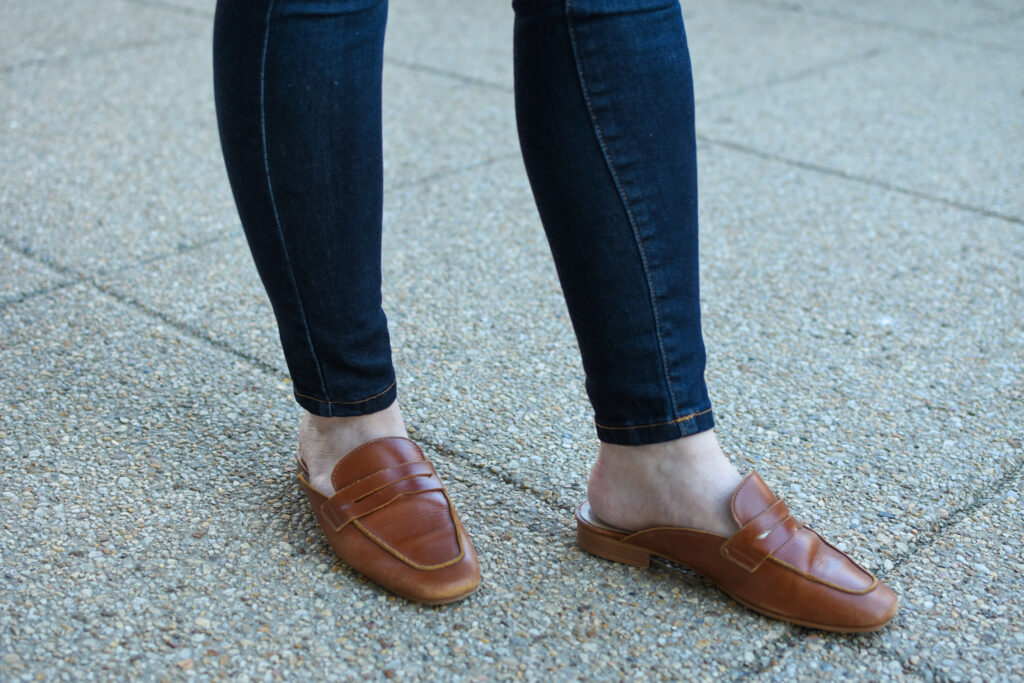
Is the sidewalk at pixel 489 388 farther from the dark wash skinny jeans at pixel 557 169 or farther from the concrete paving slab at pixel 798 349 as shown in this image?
the dark wash skinny jeans at pixel 557 169

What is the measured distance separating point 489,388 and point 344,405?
549mm

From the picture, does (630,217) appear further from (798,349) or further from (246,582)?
(798,349)

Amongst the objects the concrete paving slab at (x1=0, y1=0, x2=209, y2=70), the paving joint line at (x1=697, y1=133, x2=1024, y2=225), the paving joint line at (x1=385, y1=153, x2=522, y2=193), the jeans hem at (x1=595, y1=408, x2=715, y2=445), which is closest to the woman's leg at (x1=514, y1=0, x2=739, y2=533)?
the jeans hem at (x1=595, y1=408, x2=715, y2=445)

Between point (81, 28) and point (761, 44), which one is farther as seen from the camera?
point (761, 44)

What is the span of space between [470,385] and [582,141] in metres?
0.77

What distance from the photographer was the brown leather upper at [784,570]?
1.35 metres

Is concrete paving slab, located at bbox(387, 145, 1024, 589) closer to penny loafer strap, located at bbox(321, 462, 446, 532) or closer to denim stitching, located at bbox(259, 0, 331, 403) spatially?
penny loafer strap, located at bbox(321, 462, 446, 532)

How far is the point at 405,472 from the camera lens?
1.48 meters

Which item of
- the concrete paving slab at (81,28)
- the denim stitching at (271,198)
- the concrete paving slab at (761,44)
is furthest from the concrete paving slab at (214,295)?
the concrete paving slab at (761,44)

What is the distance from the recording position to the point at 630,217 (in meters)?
1.35

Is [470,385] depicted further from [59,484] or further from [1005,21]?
[1005,21]

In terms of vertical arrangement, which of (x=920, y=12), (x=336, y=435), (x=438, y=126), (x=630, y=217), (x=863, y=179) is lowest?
(x=920, y=12)

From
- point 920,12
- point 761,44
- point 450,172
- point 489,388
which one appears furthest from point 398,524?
point 920,12

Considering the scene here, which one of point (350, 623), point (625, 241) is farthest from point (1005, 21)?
point (350, 623)
